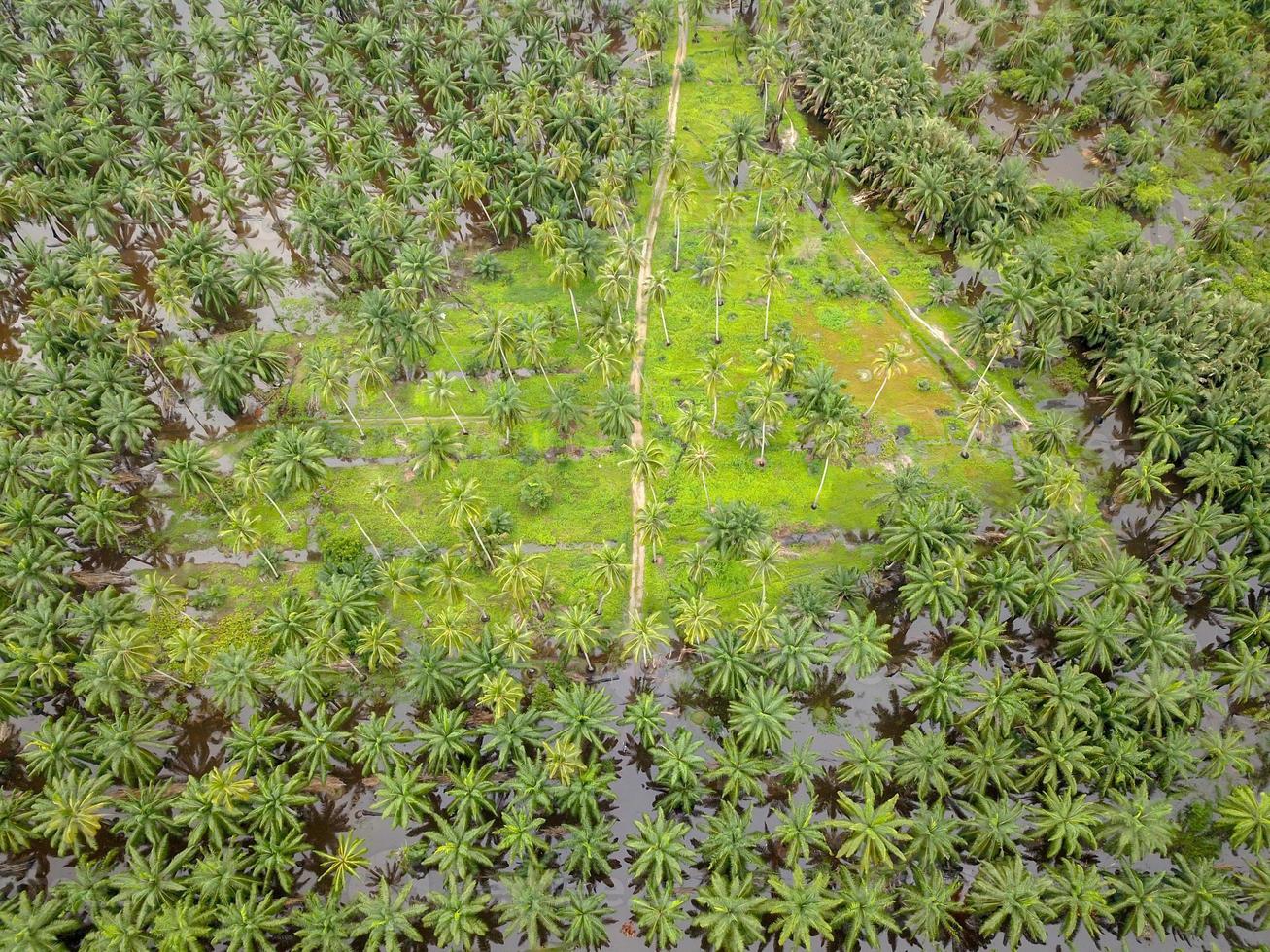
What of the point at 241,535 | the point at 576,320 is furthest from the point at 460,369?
the point at 241,535

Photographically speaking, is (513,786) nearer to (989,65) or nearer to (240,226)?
(240,226)

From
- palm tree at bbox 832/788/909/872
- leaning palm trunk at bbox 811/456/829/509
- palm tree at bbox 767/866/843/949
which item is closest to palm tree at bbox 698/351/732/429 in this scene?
leaning palm trunk at bbox 811/456/829/509

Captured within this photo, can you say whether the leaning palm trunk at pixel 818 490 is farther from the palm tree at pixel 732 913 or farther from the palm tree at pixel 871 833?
the palm tree at pixel 732 913

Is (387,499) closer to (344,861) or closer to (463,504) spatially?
(463,504)

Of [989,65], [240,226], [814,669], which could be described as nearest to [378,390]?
[240,226]

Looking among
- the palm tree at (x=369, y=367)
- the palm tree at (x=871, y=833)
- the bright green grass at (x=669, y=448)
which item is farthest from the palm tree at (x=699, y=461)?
the palm tree at (x=369, y=367)
